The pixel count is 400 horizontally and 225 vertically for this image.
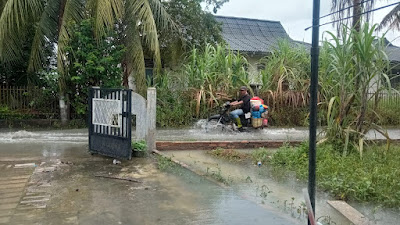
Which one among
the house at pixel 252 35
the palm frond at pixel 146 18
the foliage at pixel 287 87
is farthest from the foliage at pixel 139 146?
the house at pixel 252 35

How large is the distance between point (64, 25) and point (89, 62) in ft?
4.50

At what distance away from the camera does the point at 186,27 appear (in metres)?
15.0

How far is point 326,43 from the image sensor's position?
7793mm

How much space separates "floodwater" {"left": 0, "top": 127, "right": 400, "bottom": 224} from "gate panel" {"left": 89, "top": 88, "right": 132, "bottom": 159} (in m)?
0.25

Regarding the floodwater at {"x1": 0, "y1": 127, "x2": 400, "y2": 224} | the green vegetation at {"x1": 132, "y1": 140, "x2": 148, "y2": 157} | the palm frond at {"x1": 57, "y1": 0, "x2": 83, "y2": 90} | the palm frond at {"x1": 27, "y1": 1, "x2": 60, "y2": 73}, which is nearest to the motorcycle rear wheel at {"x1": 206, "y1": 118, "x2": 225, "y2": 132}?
the floodwater at {"x1": 0, "y1": 127, "x2": 400, "y2": 224}

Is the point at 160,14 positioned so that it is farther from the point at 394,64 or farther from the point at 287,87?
the point at 394,64

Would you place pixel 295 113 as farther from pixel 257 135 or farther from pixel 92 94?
pixel 92 94

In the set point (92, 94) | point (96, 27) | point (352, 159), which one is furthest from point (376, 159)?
point (96, 27)

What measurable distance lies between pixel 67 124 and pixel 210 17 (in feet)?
23.8

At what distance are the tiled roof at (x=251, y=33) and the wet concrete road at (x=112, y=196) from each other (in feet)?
43.5

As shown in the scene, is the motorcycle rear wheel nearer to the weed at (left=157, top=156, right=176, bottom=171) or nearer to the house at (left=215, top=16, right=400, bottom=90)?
the weed at (left=157, top=156, right=176, bottom=171)

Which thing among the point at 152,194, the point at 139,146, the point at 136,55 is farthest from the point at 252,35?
the point at 152,194

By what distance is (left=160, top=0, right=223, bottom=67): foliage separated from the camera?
47.9 ft

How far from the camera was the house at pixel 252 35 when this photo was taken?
61.2 ft
